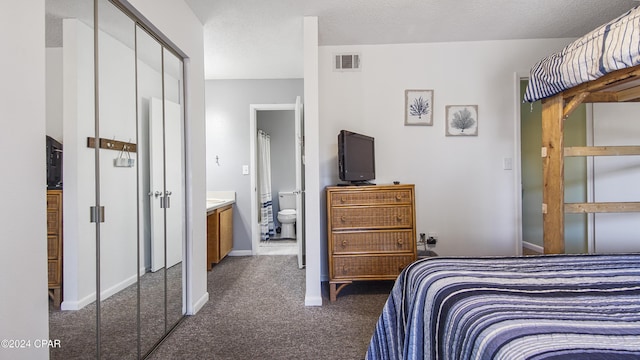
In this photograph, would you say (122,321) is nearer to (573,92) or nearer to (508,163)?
(573,92)

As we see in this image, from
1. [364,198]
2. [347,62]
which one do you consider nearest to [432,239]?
[364,198]

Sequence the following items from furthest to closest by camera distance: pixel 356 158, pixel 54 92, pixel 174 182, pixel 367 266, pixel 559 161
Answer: pixel 356 158 < pixel 367 266 < pixel 174 182 < pixel 559 161 < pixel 54 92

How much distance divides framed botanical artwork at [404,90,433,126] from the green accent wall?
122 cm

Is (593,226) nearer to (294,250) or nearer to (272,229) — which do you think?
(294,250)

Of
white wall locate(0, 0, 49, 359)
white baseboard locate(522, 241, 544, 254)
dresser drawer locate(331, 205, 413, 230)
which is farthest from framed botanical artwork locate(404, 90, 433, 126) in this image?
white wall locate(0, 0, 49, 359)

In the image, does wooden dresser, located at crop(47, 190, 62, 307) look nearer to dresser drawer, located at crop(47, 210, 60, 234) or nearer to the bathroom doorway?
dresser drawer, located at crop(47, 210, 60, 234)

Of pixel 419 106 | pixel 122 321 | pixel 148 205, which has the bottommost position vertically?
pixel 122 321

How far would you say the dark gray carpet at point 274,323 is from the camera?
185 cm

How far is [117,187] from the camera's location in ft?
5.21

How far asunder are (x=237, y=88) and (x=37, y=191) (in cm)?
323

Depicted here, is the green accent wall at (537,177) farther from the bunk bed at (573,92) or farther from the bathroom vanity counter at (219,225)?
the bathroom vanity counter at (219,225)

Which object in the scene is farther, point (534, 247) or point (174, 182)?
point (534, 247)

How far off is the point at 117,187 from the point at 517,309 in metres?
1.77

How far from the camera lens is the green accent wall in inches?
130
